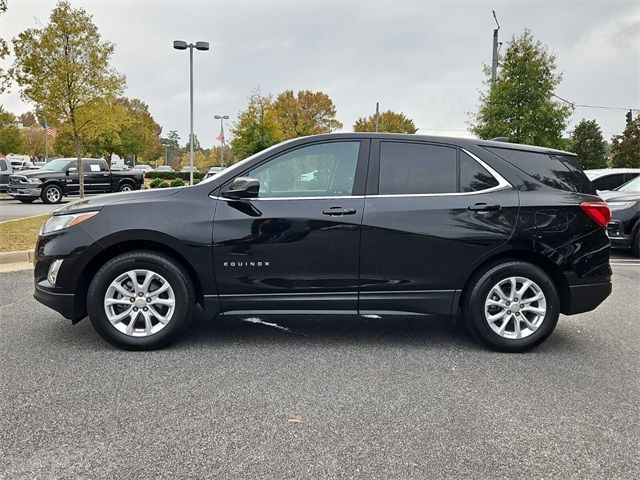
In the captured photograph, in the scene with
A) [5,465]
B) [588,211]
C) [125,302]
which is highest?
[588,211]

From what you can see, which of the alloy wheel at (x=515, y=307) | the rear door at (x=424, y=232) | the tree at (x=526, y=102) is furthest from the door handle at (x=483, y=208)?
the tree at (x=526, y=102)

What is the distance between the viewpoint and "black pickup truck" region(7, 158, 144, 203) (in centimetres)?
1809

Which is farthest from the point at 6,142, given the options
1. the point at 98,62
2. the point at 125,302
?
the point at 125,302

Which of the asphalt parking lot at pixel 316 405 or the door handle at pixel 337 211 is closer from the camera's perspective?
the asphalt parking lot at pixel 316 405

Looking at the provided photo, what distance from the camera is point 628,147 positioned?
36625 millimetres

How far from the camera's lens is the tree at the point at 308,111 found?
164 feet

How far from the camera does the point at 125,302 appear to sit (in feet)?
13.1

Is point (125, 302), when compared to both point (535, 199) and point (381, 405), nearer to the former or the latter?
point (381, 405)

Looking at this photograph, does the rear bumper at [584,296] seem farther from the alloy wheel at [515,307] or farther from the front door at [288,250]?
the front door at [288,250]

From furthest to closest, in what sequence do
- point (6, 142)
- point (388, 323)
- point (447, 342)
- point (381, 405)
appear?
point (6, 142), point (388, 323), point (447, 342), point (381, 405)

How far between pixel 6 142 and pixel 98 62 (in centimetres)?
4431

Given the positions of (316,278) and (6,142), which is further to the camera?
(6,142)

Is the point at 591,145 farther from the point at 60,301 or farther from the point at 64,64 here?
the point at 60,301

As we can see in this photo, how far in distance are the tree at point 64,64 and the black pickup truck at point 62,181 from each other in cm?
455
